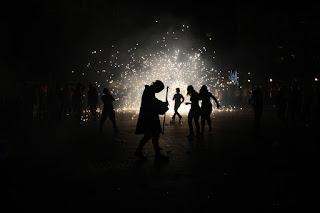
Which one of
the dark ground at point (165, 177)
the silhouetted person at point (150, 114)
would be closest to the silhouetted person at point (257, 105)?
the dark ground at point (165, 177)

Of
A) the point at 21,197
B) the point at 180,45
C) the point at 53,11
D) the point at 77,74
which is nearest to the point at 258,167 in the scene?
the point at 21,197

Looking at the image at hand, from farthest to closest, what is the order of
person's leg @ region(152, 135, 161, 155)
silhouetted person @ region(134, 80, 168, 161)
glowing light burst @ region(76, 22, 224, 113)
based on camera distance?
glowing light burst @ region(76, 22, 224, 113)
silhouetted person @ region(134, 80, 168, 161)
person's leg @ region(152, 135, 161, 155)

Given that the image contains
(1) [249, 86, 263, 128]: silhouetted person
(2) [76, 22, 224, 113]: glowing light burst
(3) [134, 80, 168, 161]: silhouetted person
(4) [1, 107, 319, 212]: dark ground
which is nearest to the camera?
(4) [1, 107, 319, 212]: dark ground

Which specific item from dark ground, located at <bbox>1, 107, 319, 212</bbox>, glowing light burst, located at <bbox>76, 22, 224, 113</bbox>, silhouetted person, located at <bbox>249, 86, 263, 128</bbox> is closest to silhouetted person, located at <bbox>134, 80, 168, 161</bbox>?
dark ground, located at <bbox>1, 107, 319, 212</bbox>

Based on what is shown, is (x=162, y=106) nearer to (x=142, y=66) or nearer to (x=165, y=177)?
(x=165, y=177)

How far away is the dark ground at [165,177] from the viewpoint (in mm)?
5477

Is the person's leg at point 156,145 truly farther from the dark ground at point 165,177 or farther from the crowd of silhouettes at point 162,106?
the dark ground at point 165,177

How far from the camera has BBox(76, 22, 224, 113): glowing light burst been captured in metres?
57.0

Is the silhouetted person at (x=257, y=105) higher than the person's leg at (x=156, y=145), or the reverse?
the silhouetted person at (x=257, y=105)

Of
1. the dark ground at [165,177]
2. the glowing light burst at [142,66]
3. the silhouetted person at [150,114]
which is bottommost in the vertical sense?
the dark ground at [165,177]

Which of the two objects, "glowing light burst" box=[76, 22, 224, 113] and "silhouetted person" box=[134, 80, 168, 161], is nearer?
"silhouetted person" box=[134, 80, 168, 161]

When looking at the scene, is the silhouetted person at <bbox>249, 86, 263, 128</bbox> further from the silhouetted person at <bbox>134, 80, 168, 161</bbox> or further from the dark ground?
the silhouetted person at <bbox>134, 80, 168, 161</bbox>

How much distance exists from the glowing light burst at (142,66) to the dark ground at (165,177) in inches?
1651

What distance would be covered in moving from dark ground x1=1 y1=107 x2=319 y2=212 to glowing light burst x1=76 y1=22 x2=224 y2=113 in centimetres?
4193
